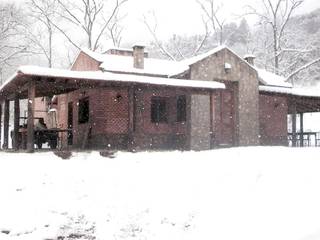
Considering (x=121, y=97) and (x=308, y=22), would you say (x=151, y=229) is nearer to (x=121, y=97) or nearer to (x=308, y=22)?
(x=121, y=97)

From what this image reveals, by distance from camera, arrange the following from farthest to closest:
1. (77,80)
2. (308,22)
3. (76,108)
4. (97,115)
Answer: (308,22), (76,108), (97,115), (77,80)

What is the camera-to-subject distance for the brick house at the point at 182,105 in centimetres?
1708

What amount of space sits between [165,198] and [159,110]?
10560mm

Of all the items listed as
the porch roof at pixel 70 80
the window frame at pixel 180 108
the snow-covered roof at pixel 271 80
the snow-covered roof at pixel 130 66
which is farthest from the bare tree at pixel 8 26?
the snow-covered roof at pixel 271 80

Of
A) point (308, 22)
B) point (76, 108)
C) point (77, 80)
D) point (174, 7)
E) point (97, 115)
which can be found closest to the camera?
point (77, 80)

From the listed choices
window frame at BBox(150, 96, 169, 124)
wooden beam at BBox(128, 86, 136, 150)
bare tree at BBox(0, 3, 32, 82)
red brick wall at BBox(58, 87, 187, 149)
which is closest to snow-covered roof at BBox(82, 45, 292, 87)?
red brick wall at BBox(58, 87, 187, 149)

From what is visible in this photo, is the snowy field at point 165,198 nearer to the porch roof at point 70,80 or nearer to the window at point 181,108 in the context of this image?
the porch roof at point 70,80

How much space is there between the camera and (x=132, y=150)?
45.8 feet

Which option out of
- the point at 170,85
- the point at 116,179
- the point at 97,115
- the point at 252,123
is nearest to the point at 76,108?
the point at 97,115

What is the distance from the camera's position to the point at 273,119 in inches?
904

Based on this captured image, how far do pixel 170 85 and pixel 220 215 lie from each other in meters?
7.51

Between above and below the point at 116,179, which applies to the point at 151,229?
below

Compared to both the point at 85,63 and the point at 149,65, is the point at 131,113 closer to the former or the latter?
the point at 149,65

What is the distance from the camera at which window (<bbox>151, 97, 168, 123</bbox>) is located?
19453 mm
